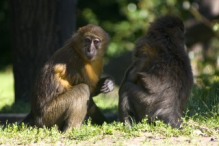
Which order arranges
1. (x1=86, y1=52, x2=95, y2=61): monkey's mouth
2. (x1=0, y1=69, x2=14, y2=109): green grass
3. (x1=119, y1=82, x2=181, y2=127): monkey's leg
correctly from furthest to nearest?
(x1=0, y1=69, x2=14, y2=109): green grass → (x1=86, y1=52, x2=95, y2=61): monkey's mouth → (x1=119, y1=82, x2=181, y2=127): monkey's leg

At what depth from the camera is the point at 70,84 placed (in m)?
7.76

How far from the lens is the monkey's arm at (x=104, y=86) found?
26.2 ft

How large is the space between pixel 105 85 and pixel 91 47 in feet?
1.85

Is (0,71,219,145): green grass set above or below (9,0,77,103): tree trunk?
below

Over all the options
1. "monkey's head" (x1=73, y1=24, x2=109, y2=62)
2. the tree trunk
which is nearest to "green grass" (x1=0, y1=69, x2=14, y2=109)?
the tree trunk

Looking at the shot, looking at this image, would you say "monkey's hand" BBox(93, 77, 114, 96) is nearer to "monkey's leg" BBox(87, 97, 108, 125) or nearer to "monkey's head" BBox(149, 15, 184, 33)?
"monkey's leg" BBox(87, 97, 108, 125)

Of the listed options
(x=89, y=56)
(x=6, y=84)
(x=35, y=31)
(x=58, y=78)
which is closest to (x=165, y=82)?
(x=89, y=56)

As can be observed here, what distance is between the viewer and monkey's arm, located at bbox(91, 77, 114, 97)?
798cm

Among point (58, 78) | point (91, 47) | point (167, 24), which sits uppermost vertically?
point (167, 24)

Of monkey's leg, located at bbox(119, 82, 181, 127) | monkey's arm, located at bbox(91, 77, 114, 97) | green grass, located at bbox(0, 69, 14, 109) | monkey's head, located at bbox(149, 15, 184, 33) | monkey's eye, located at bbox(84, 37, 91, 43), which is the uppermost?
monkey's head, located at bbox(149, 15, 184, 33)

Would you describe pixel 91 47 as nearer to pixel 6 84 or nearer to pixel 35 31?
pixel 35 31

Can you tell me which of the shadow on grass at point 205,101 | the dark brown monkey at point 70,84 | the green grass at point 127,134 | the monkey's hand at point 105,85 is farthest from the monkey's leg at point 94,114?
the shadow on grass at point 205,101

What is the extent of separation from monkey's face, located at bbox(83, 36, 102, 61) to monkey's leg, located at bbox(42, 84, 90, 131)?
44 cm

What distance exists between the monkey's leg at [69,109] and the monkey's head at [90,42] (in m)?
0.48
